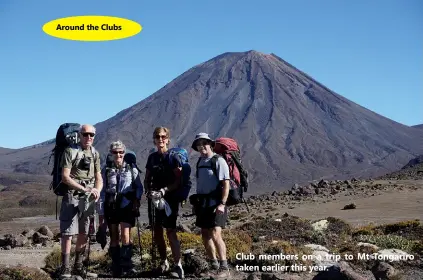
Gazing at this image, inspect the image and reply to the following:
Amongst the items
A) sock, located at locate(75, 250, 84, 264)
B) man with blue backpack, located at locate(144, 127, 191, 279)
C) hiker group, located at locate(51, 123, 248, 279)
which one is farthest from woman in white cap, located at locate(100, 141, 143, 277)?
sock, located at locate(75, 250, 84, 264)

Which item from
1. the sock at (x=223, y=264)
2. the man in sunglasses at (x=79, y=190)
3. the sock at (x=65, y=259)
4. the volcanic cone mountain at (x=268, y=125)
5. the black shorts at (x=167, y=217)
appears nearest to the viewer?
the man in sunglasses at (x=79, y=190)

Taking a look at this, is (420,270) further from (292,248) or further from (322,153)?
(322,153)

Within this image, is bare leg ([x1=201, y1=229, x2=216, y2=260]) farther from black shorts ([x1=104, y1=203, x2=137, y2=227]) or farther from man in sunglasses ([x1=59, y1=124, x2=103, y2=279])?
man in sunglasses ([x1=59, y1=124, x2=103, y2=279])

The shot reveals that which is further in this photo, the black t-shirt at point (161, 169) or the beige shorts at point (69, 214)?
the black t-shirt at point (161, 169)

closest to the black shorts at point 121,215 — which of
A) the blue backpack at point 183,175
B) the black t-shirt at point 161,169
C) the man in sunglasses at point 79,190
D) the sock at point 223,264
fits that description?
the man in sunglasses at point 79,190

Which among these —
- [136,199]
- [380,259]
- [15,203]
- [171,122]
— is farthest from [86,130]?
[171,122]

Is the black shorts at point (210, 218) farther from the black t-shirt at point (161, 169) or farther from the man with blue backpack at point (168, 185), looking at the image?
the black t-shirt at point (161, 169)

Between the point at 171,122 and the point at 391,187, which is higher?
the point at 171,122
